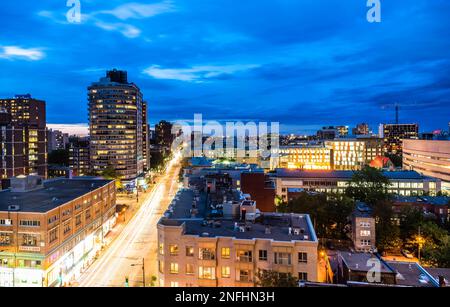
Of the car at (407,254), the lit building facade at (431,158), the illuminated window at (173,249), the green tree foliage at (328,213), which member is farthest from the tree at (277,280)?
the lit building facade at (431,158)

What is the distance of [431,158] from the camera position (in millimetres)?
62625

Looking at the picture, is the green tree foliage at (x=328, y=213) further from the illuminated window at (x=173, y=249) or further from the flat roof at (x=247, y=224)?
the illuminated window at (x=173, y=249)

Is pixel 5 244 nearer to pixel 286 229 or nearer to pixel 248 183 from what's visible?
pixel 286 229

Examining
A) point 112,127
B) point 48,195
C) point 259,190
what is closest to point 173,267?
point 48,195

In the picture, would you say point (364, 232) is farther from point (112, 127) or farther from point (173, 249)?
Answer: point (112, 127)

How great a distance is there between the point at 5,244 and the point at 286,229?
18.7 meters

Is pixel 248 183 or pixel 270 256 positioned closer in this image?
pixel 270 256

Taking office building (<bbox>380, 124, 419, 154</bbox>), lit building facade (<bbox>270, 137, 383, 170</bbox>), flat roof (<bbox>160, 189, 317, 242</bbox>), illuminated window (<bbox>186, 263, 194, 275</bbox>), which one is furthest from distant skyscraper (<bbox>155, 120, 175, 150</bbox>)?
illuminated window (<bbox>186, 263, 194, 275</bbox>)

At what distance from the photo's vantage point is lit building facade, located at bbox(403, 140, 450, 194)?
57688mm

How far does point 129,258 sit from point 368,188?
2797 cm

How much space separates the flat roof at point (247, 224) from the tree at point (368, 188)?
18.4 metres

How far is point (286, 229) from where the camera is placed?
18.8m
